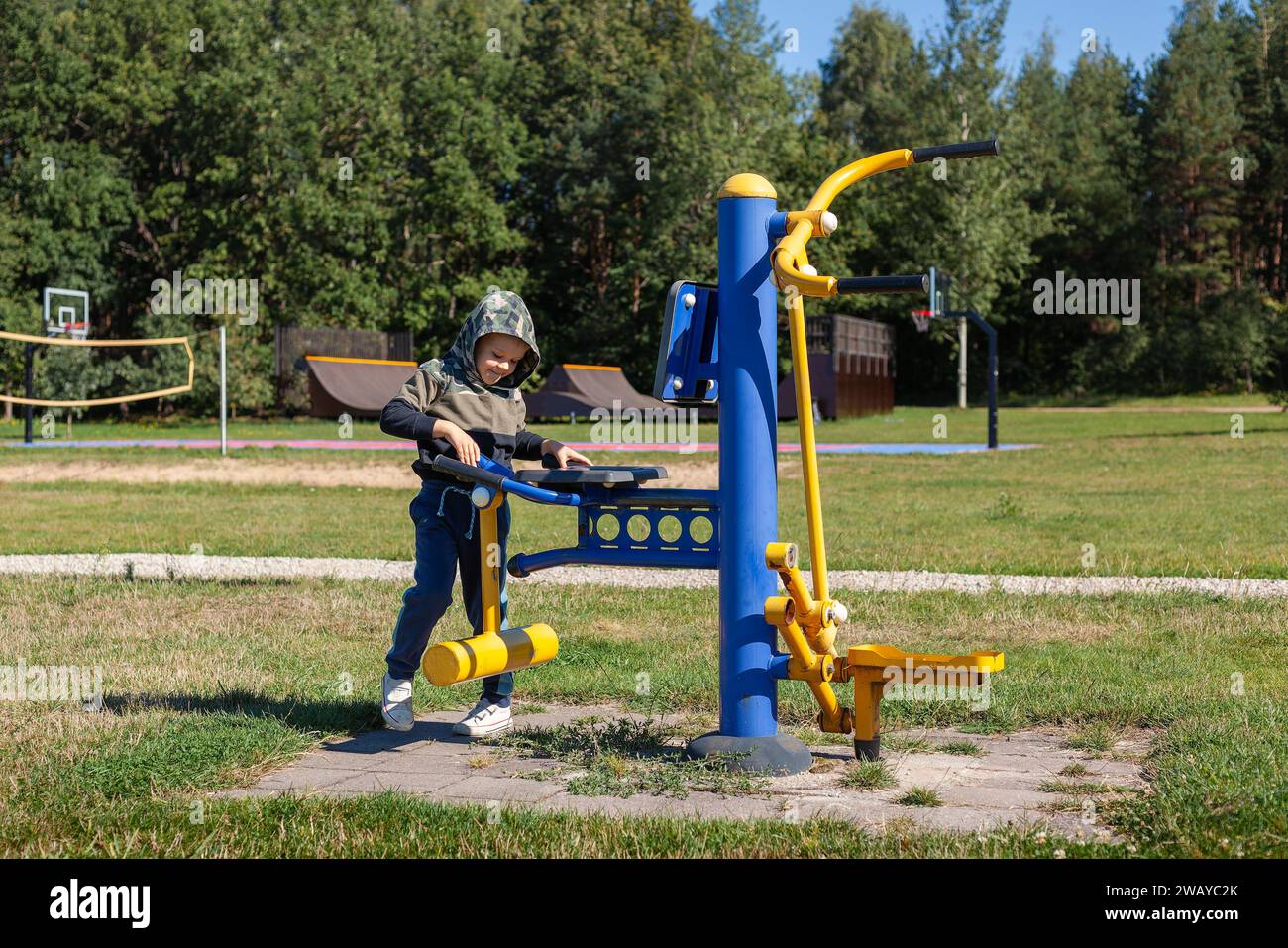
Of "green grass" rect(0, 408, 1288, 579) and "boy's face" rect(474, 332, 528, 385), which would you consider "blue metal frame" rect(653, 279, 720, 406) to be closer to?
"boy's face" rect(474, 332, 528, 385)

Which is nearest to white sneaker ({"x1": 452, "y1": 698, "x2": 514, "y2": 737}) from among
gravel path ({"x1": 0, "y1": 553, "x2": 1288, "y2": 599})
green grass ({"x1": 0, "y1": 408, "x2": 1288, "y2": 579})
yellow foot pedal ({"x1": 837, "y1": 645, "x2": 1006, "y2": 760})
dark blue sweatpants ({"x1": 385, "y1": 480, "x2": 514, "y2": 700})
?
dark blue sweatpants ({"x1": 385, "y1": 480, "x2": 514, "y2": 700})

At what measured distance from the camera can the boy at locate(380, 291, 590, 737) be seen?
15.6ft

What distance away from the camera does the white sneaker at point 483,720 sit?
15.6 feet

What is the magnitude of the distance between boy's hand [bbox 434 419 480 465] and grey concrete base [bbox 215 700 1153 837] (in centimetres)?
96

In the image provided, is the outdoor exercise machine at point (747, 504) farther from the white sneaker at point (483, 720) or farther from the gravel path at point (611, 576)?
the gravel path at point (611, 576)

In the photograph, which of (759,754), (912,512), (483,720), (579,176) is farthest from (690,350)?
(579,176)

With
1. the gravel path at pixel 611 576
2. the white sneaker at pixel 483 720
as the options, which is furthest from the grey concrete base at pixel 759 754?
the gravel path at pixel 611 576

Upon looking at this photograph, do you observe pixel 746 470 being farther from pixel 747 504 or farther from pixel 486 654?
pixel 486 654

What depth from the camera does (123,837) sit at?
136 inches

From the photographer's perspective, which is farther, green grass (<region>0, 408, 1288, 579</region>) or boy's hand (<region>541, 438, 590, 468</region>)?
green grass (<region>0, 408, 1288, 579</region>)

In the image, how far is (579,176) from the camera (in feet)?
151

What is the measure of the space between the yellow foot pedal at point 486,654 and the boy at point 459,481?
8.6 inches

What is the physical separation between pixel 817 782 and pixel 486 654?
107 centimetres

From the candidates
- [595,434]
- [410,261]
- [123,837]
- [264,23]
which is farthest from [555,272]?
[123,837]
